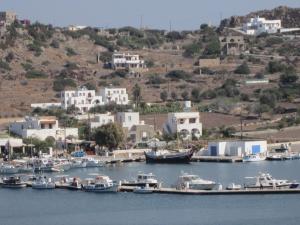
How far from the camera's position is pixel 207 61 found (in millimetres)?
97000

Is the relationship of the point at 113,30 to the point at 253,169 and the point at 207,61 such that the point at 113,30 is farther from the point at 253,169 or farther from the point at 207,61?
the point at 253,169

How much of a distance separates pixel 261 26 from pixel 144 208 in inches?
2897

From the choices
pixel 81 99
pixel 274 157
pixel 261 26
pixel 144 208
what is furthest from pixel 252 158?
pixel 261 26

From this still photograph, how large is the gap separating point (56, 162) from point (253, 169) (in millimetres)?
9217

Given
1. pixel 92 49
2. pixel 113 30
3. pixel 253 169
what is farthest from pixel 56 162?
pixel 113 30

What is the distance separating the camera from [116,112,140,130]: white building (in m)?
68.9

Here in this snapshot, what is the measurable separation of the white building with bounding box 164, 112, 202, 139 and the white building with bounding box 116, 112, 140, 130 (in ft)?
5.97

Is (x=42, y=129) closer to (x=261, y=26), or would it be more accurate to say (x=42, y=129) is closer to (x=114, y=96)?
(x=114, y=96)

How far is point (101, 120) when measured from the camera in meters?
69.5

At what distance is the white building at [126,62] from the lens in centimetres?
9494

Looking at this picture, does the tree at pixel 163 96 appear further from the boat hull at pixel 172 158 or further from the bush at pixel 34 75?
the boat hull at pixel 172 158

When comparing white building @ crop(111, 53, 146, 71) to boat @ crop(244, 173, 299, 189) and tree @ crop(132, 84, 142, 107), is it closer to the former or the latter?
tree @ crop(132, 84, 142, 107)

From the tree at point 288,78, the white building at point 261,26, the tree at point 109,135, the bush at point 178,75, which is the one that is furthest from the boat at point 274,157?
the white building at point 261,26

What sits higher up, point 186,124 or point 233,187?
point 186,124
